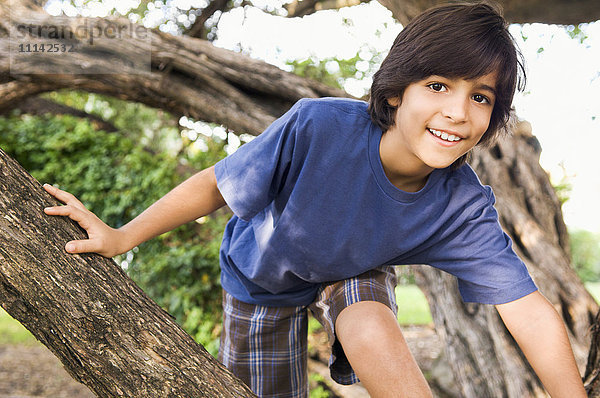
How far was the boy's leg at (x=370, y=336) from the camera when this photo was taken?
4.57 feet

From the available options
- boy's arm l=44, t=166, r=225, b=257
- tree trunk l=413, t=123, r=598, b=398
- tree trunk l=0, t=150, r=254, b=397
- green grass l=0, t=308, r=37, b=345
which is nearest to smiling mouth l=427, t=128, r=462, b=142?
boy's arm l=44, t=166, r=225, b=257

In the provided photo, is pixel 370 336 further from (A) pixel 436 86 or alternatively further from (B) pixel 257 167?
(A) pixel 436 86

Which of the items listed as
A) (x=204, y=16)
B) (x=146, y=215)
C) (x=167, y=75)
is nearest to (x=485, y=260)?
(x=146, y=215)

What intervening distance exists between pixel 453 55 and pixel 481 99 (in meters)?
0.16

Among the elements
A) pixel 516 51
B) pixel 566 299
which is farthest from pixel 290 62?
pixel 516 51

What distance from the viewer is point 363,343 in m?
1.46

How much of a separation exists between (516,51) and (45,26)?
3.66 m

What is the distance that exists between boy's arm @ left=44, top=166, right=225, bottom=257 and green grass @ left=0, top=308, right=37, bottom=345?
5.91 metres

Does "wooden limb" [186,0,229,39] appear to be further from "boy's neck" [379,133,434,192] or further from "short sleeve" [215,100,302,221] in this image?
"boy's neck" [379,133,434,192]

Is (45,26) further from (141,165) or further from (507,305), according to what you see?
(507,305)

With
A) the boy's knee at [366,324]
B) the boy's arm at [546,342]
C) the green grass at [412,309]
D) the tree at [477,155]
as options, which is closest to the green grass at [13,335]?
the tree at [477,155]

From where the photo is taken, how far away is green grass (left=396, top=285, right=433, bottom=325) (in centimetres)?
765

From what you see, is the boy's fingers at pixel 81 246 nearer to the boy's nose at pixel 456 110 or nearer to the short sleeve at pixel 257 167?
the short sleeve at pixel 257 167

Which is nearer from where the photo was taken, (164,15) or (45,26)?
(45,26)
